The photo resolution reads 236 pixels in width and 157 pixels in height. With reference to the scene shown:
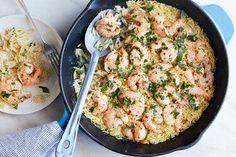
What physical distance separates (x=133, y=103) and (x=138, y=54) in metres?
0.18

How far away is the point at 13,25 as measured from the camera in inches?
73.9

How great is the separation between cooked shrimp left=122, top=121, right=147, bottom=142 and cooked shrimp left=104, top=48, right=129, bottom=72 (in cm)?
22

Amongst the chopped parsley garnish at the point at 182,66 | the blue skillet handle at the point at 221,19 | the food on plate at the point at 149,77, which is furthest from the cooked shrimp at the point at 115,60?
the blue skillet handle at the point at 221,19

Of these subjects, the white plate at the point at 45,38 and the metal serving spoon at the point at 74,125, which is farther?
the white plate at the point at 45,38

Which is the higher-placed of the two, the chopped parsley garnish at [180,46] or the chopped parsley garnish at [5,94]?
the chopped parsley garnish at [180,46]

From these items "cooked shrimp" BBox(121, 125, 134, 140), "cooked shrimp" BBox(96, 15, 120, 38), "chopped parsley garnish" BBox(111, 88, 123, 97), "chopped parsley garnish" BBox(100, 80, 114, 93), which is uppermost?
"cooked shrimp" BBox(96, 15, 120, 38)

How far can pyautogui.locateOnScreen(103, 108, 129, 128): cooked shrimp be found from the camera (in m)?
1.80

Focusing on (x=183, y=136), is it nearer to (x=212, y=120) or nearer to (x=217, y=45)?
(x=212, y=120)

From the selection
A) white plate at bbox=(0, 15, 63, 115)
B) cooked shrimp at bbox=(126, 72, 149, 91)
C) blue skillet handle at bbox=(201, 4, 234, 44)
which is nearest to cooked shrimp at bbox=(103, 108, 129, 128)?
cooked shrimp at bbox=(126, 72, 149, 91)

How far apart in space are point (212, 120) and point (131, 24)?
0.47 meters

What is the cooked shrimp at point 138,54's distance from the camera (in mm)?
1812

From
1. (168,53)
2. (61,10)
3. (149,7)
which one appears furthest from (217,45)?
(61,10)

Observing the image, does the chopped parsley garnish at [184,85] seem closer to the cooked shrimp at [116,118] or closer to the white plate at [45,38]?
the cooked shrimp at [116,118]

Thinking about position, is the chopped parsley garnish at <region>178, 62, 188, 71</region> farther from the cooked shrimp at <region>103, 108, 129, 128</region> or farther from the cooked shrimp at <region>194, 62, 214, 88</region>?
the cooked shrimp at <region>103, 108, 129, 128</region>
